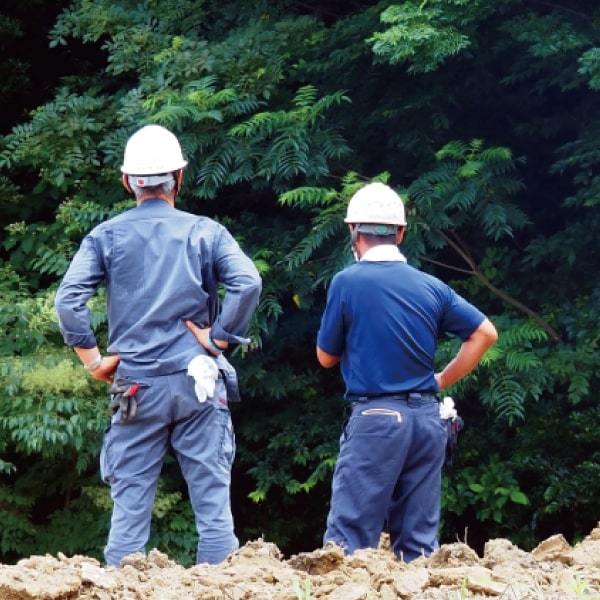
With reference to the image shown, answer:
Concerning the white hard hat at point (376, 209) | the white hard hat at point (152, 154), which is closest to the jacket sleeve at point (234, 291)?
the white hard hat at point (152, 154)

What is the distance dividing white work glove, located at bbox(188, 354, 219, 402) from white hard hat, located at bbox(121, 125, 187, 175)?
2.44 feet

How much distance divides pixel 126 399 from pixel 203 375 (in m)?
0.30

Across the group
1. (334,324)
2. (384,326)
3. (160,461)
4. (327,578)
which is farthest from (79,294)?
(327,578)

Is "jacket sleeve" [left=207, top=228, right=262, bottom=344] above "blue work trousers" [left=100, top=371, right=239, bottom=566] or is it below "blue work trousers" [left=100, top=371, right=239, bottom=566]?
above

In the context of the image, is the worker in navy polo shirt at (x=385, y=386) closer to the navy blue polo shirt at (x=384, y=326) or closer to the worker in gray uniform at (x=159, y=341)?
the navy blue polo shirt at (x=384, y=326)

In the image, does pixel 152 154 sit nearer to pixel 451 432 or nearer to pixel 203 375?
pixel 203 375

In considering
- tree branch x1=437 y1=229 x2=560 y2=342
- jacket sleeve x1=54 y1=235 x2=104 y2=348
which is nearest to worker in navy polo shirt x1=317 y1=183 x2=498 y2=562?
jacket sleeve x1=54 y1=235 x2=104 y2=348

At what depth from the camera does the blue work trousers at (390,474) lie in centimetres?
433

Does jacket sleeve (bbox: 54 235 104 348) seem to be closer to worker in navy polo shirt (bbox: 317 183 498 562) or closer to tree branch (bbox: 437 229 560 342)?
worker in navy polo shirt (bbox: 317 183 498 562)

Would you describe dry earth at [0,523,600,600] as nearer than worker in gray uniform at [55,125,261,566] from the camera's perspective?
Yes

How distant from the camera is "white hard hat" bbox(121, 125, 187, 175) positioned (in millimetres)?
4402

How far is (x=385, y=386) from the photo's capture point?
434cm

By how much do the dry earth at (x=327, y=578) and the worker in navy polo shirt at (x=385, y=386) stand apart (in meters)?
0.73

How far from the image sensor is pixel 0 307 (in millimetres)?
7641
